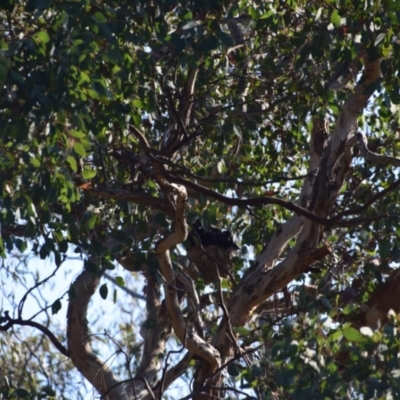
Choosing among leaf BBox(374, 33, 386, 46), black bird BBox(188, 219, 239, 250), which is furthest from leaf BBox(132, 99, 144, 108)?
black bird BBox(188, 219, 239, 250)

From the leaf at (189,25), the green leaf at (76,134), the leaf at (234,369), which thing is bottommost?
the leaf at (234,369)

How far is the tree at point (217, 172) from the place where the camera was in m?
4.10

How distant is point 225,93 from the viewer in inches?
268

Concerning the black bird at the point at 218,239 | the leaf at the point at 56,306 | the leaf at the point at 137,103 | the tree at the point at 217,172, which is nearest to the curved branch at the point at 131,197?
the tree at the point at 217,172

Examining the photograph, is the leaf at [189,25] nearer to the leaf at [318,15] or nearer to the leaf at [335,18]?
the leaf at [335,18]

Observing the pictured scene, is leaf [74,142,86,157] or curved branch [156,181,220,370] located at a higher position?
curved branch [156,181,220,370]

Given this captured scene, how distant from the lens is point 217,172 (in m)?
6.66

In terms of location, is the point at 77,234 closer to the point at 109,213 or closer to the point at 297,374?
the point at 109,213

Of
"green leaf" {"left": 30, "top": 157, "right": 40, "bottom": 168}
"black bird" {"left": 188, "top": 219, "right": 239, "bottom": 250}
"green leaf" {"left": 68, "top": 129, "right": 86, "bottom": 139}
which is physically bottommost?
"green leaf" {"left": 30, "top": 157, "right": 40, "bottom": 168}

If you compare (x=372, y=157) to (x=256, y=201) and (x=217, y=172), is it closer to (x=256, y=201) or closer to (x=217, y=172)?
(x=256, y=201)

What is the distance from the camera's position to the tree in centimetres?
410

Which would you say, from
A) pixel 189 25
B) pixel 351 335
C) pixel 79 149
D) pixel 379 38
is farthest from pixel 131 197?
pixel 351 335

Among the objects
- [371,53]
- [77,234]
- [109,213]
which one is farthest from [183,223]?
[371,53]

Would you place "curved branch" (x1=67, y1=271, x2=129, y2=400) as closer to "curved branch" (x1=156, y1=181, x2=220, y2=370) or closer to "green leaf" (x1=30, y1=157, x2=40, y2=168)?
"curved branch" (x1=156, y1=181, x2=220, y2=370)
